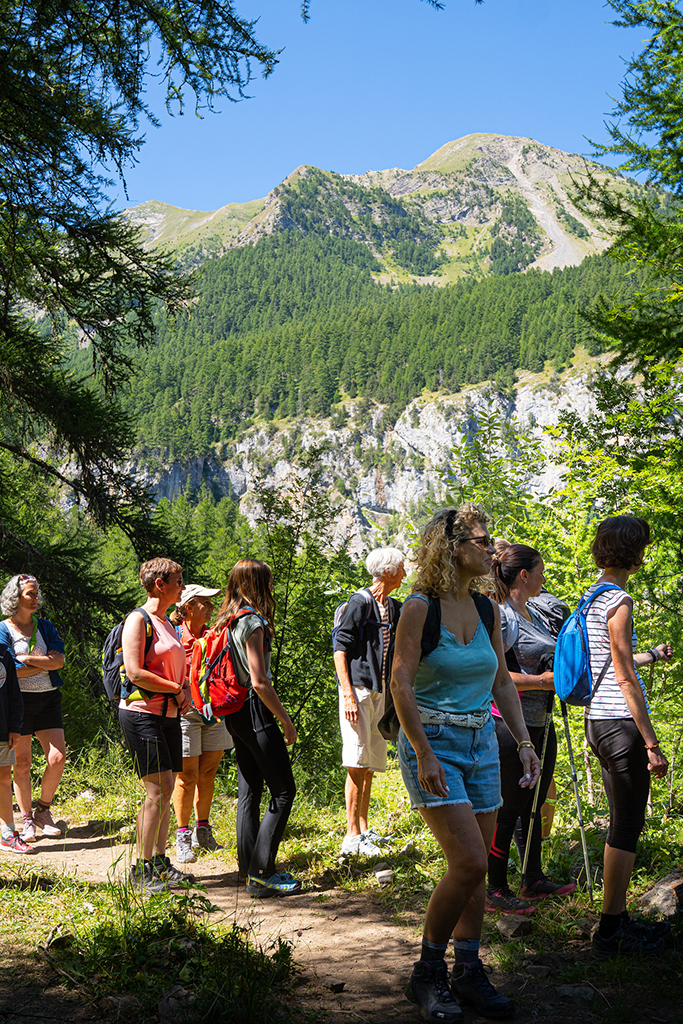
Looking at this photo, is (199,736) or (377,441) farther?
(377,441)

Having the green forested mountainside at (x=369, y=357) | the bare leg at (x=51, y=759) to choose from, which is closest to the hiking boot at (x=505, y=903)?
the bare leg at (x=51, y=759)

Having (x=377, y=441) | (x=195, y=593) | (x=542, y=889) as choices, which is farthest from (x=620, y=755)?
(x=377, y=441)

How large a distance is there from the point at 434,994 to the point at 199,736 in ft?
9.25

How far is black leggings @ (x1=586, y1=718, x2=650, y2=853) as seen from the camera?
3.06 m

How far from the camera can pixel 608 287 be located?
130m

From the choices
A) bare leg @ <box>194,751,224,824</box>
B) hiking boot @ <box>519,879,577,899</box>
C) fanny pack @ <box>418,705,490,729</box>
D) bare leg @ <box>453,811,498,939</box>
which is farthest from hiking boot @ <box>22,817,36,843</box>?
fanny pack @ <box>418,705,490,729</box>

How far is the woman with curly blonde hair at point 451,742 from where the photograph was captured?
8.18 ft

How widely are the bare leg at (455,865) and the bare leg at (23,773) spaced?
3765 mm

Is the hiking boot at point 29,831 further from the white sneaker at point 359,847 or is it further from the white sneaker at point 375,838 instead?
the white sneaker at point 375,838

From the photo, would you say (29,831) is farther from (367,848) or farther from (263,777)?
(367,848)

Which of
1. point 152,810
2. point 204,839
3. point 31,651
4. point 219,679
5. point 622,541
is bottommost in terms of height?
point 204,839

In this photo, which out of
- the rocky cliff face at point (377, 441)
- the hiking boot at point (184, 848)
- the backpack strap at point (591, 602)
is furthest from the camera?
the rocky cliff face at point (377, 441)

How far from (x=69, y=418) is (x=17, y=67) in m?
4.72

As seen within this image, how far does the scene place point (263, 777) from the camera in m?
4.08
